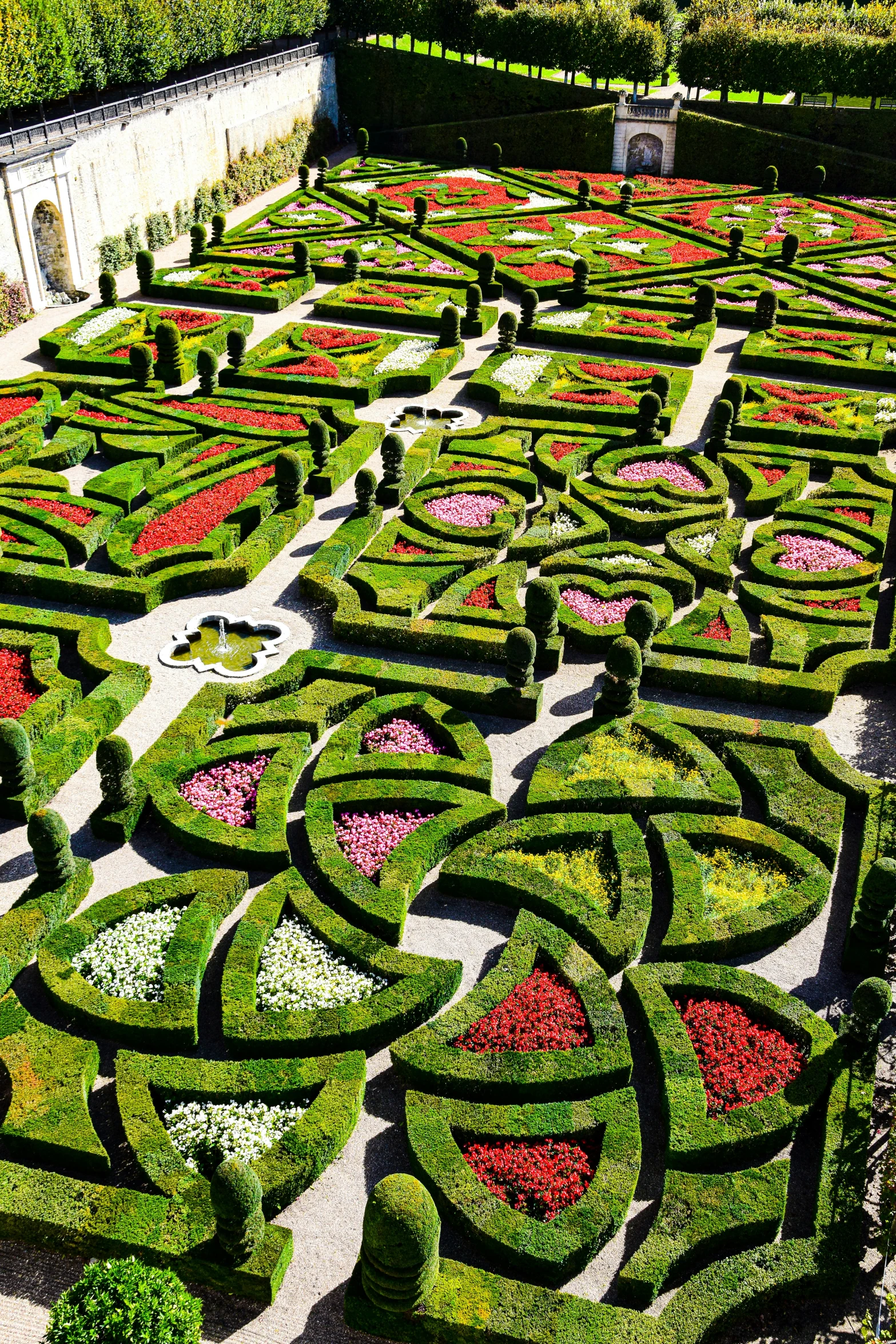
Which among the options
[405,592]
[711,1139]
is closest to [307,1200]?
[711,1139]

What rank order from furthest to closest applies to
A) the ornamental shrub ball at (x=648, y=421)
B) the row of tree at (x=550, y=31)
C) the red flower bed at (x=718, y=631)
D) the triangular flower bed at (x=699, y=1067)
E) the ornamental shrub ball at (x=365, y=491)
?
1. the row of tree at (x=550, y=31)
2. the ornamental shrub ball at (x=648, y=421)
3. the ornamental shrub ball at (x=365, y=491)
4. the red flower bed at (x=718, y=631)
5. the triangular flower bed at (x=699, y=1067)

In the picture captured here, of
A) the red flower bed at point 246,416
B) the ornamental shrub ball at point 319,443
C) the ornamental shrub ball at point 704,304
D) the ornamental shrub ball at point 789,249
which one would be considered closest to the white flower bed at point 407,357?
the red flower bed at point 246,416

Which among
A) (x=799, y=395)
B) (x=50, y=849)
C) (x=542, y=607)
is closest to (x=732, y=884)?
(x=542, y=607)

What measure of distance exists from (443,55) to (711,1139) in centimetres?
Answer: 6995

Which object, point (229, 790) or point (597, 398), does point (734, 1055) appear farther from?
point (597, 398)

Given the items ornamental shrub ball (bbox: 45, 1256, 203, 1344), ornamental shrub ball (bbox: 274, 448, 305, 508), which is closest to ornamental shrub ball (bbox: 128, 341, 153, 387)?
ornamental shrub ball (bbox: 274, 448, 305, 508)

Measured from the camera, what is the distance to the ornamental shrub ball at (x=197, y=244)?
46.4m

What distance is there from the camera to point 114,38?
162ft

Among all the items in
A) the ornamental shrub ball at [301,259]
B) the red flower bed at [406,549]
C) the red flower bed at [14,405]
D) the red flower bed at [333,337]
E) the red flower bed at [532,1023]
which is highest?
the ornamental shrub ball at [301,259]

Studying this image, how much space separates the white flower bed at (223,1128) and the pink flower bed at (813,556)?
59.1 feet

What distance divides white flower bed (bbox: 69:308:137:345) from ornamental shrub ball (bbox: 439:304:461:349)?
37.8 feet

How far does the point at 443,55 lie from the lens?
2692 inches

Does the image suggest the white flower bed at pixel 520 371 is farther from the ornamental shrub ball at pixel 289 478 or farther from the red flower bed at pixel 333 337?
the ornamental shrub ball at pixel 289 478

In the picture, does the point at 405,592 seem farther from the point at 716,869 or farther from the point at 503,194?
the point at 503,194
